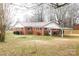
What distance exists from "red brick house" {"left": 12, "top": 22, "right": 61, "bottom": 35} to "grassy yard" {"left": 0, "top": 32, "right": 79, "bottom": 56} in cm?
5

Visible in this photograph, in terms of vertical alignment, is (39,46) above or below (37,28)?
below

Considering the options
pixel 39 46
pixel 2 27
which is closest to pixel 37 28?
pixel 39 46

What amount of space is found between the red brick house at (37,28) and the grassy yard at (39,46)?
0.15ft

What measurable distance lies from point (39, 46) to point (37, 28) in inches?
6.5

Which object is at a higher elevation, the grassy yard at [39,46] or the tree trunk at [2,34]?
the tree trunk at [2,34]

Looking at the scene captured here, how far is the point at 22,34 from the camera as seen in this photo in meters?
2.28

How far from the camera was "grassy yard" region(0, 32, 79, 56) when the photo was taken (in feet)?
7.42

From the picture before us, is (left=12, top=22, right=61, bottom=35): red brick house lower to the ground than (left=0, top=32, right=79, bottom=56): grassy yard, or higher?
higher

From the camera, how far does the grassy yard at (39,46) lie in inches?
89.0

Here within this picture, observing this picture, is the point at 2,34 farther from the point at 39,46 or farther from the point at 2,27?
the point at 39,46

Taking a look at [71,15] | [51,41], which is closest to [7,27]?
[51,41]

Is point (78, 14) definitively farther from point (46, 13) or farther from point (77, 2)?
point (46, 13)

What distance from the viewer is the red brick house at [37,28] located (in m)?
2.26

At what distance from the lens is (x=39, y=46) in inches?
89.4
